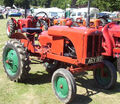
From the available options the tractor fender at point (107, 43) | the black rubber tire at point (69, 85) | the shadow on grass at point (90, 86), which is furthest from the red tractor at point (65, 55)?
the tractor fender at point (107, 43)

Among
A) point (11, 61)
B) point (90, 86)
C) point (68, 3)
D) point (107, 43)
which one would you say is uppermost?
point (68, 3)

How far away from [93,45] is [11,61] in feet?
6.50

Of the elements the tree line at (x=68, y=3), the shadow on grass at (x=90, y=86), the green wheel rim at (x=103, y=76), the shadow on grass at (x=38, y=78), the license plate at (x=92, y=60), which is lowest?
the shadow on grass at (x=90, y=86)

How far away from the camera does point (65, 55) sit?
14.3 feet

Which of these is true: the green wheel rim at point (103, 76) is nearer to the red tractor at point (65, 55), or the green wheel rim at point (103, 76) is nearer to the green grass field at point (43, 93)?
the red tractor at point (65, 55)

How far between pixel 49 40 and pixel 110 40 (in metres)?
1.49

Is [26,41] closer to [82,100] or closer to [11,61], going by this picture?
[11,61]

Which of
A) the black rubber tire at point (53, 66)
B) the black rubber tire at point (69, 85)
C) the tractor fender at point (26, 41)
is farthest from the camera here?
the black rubber tire at point (53, 66)

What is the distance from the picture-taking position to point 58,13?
121 feet

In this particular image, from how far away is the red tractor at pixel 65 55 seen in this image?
12.9 feet

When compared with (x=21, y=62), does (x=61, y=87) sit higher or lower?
lower

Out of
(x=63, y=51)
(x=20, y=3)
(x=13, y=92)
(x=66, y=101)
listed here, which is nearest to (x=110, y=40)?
(x=63, y=51)

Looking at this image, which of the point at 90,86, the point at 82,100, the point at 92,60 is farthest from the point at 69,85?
the point at 90,86

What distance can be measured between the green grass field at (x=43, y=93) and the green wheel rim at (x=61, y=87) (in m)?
0.15
